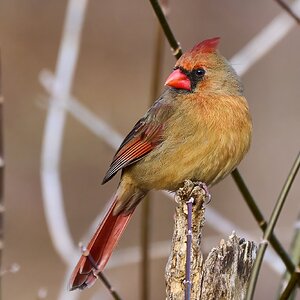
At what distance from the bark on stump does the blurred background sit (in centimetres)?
362

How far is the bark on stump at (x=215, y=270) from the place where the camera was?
9.12 feet

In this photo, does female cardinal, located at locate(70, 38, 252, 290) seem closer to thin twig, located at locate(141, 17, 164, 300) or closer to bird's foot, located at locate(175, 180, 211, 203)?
thin twig, located at locate(141, 17, 164, 300)

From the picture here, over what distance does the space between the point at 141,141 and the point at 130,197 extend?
0.29m

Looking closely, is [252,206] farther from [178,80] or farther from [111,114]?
[111,114]

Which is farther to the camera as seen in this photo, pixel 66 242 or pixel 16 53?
pixel 16 53

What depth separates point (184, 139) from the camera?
360 cm

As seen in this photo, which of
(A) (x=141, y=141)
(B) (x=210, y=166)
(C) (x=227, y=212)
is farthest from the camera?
(C) (x=227, y=212)

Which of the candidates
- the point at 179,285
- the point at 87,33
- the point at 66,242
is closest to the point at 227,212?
the point at 87,33

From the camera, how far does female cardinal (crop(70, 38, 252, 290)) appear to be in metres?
3.54

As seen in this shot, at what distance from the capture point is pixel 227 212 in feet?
24.8

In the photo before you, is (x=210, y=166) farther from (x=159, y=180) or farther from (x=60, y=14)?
(x=60, y=14)

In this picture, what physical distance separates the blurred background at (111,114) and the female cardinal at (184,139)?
281 centimetres

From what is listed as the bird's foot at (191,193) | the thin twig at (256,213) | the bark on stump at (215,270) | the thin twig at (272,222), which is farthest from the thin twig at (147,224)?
the thin twig at (272,222)

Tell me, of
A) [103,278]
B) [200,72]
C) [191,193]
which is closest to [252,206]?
[191,193]
